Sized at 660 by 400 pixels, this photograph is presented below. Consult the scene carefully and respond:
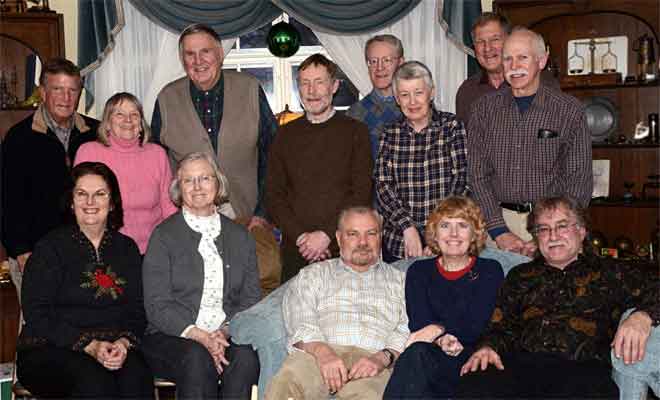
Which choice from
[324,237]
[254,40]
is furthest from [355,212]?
[254,40]

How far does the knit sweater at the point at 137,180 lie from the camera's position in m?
3.86

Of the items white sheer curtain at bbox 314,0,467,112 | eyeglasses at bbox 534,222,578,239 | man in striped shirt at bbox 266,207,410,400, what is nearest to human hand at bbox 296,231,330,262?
man in striped shirt at bbox 266,207,410,400

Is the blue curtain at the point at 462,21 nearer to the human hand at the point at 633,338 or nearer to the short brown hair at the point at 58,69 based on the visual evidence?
the short brown hair at the point at 58,69

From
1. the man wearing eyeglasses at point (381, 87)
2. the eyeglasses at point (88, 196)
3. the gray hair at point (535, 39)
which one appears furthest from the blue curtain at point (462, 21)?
the eyeglasses at point (88, 196)

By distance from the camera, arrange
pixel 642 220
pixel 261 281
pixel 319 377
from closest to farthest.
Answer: pixel 319 377, pixel 261 281, pixel 642 220

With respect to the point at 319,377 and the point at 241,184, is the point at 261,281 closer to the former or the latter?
the point at 241,184

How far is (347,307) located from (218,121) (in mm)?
1217

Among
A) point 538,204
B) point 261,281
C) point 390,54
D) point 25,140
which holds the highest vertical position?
point 390,54

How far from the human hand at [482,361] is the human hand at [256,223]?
1.35 metres

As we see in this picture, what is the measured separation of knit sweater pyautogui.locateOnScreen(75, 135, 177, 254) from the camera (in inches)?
152

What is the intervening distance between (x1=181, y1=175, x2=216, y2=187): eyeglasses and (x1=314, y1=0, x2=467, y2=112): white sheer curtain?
2.64 meters

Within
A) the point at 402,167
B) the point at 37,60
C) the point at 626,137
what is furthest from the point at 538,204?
the point at 37,60

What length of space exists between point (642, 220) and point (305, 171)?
285 centimetres

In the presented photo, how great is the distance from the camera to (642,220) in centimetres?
568
